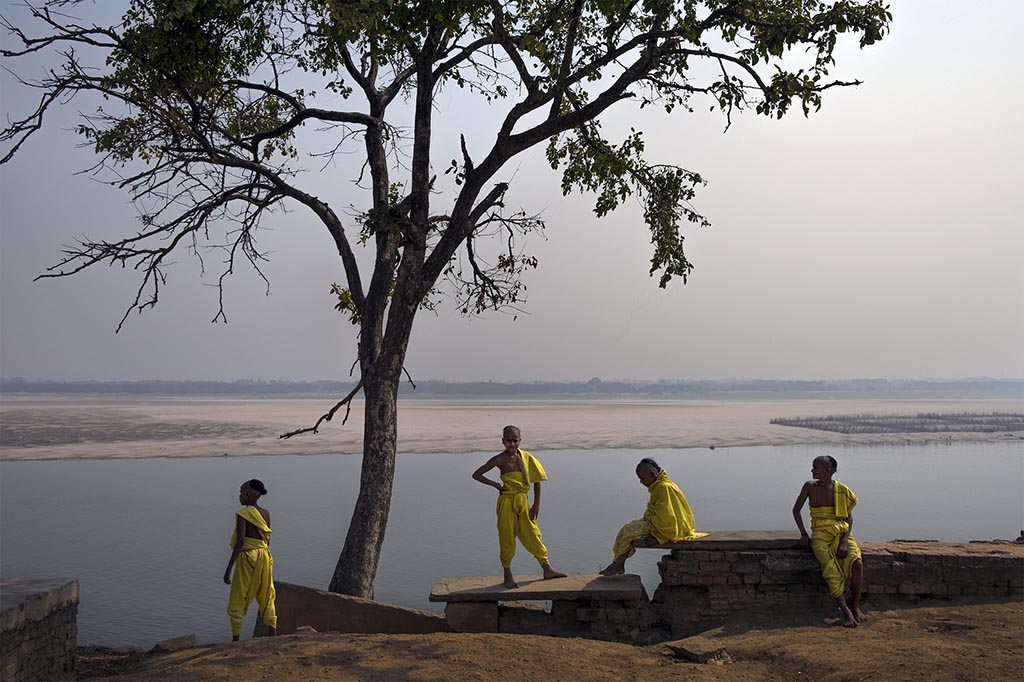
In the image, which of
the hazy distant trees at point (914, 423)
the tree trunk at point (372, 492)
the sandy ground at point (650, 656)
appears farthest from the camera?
the hazy distant trees at point (914, 423)

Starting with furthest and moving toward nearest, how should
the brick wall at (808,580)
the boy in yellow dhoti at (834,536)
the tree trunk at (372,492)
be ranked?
the tree trunk at (372,492) < the brick wall at (808,580) < the boy in yellow dhoti at (834,536)

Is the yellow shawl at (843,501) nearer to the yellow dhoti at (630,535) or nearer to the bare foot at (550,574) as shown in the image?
the yellow dhoti at (630,535)

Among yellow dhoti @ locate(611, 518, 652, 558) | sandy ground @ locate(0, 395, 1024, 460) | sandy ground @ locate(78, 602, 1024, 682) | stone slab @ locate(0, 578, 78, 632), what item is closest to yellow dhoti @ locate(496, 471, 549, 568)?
yellow dhoti @ locate(611, 518, 652, 558)

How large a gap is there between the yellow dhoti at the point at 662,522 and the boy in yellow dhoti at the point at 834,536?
3.58ft

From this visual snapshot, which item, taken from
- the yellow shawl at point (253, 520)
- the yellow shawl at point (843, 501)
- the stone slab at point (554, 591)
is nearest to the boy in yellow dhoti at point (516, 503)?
the stone slab at point (554, 591)

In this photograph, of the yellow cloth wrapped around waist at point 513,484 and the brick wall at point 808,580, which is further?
the yellow cloth wrapped around waist at point 513,484

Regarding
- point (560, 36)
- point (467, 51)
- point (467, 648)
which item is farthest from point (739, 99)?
point (467, 648)

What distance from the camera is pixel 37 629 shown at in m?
7.37

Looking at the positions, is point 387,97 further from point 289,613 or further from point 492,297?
point 289,613

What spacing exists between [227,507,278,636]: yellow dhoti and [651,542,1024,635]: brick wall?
389cm

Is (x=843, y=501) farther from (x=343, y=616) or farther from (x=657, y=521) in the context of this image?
(x=343, y=616)

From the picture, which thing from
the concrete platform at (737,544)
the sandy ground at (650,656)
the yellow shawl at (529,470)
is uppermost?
the yellow shawl at (529,470)

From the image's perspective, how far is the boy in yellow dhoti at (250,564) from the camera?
830cm

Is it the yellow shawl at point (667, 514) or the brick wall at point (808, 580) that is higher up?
the yellow shawl at point (667, 514)
